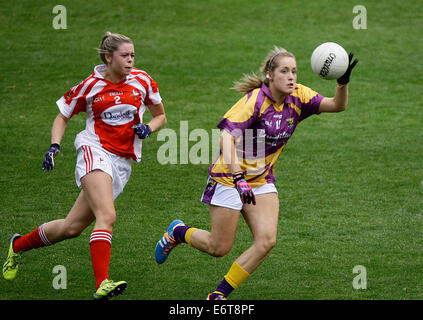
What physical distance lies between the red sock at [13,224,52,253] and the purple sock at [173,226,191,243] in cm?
117

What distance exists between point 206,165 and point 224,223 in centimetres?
488

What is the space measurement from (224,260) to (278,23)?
1263 centimetres

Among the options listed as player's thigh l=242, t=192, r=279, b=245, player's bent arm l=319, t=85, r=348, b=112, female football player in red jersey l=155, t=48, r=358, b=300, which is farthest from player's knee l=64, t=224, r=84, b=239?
player's bent arm l=319, t=85, r=348, b=112

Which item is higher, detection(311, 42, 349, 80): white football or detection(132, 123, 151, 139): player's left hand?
detection(311, 42, 349, 80): white football

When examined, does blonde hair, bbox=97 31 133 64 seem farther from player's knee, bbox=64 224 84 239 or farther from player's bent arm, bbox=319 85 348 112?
player's bent arm, bbox=319 85 348 112

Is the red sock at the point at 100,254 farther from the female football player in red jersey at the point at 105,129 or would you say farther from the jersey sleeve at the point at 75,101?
the jersey sleeve at the point at 75,101

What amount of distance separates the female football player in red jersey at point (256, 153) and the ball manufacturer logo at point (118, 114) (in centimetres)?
91

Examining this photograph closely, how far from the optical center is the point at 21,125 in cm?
1254

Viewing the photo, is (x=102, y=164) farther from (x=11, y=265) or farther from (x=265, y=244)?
(x=265, y=244)

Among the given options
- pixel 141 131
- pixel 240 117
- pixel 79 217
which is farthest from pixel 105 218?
pixel 240 117

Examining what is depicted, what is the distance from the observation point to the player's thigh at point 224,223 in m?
5.81

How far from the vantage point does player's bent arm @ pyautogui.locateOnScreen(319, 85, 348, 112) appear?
19.4ft

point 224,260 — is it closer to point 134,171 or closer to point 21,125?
point 134,171
